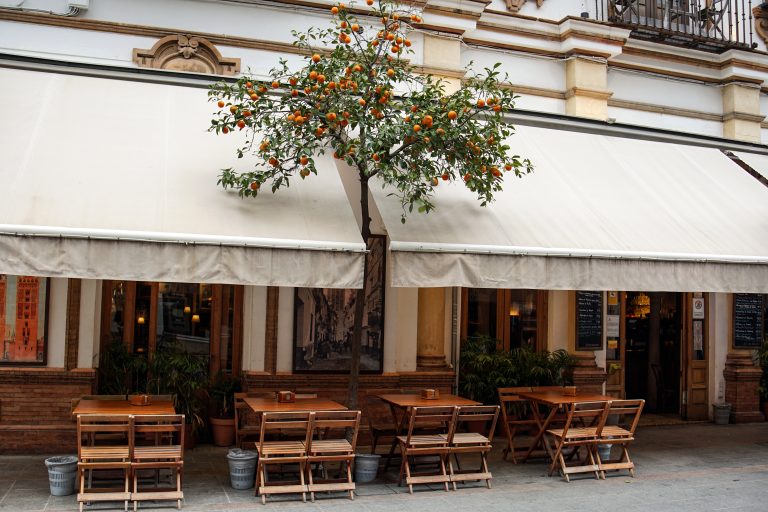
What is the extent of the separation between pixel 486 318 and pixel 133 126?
5856 mm

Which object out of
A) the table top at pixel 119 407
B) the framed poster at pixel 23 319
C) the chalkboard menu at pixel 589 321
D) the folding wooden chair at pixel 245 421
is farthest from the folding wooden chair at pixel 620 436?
the framed poster at pixel 23 319

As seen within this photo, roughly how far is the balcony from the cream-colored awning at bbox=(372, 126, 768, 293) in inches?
104

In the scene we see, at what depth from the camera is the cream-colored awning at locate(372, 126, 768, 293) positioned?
805 cm

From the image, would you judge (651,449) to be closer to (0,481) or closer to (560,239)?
(560,239)

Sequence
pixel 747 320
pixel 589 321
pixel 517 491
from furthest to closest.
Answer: pixel 747 320
pixel 589 321
pixel 517 491

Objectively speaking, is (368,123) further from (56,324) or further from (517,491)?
(56,324)

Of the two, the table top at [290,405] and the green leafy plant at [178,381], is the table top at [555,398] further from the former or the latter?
the green leafy plant at [178,381]

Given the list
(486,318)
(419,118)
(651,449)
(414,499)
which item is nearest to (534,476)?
(414,499)

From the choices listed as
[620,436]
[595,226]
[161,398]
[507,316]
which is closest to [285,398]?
[161,398]

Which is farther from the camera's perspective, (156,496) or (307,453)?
(307,453)

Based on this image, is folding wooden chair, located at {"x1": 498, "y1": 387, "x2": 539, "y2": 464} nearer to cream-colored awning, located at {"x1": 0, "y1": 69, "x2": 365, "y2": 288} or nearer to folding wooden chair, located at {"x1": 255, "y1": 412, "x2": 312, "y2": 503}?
folding wooden chair, located at {"x1": 255, "y1": 412, "x2": 312, "y2": 503}

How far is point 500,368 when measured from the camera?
11.2 m

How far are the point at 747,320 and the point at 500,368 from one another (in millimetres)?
4903

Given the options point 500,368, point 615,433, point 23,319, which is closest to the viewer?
point 615,433
